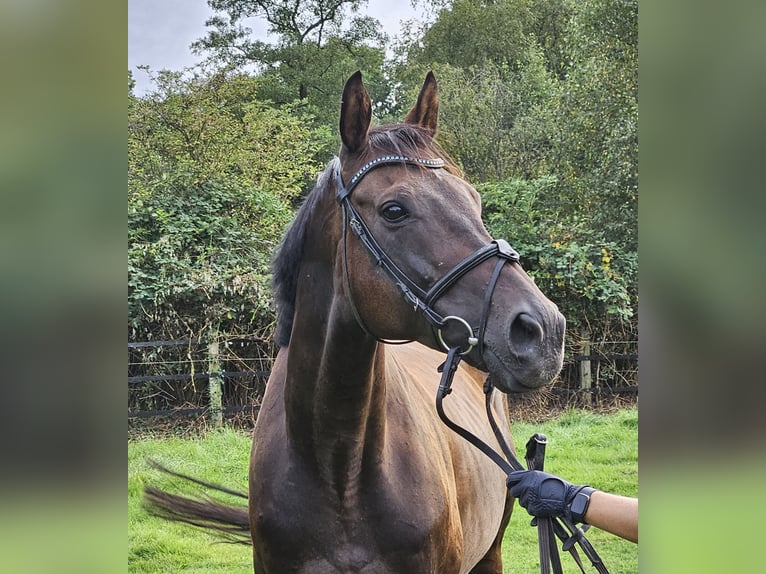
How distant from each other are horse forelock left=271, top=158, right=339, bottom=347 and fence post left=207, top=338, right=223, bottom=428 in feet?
22.3

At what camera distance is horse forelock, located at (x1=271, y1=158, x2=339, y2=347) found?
2354 millimetres

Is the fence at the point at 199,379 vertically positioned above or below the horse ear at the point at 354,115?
below

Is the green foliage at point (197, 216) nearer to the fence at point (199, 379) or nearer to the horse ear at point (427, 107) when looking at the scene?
the fence at point (199, 379)

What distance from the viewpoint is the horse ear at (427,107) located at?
8.13 feet

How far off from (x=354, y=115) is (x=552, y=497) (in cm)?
142

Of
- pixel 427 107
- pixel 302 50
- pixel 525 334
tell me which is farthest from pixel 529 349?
pixel 302 50

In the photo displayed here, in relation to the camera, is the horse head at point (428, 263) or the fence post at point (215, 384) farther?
the fence post at point (215, 384)

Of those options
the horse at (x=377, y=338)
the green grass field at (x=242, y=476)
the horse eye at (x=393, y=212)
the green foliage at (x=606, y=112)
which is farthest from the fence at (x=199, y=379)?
the horse eye at (x=393, y=212)

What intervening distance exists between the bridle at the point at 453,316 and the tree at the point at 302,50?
20286mm

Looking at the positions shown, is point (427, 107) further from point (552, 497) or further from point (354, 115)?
point (552, 497)

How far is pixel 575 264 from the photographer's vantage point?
10734 millimetres
